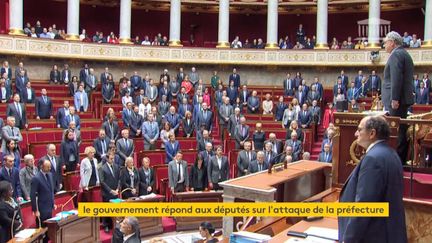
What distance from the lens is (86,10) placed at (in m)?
22.3

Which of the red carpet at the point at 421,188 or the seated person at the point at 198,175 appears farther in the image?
the seated person at the point at 198,175

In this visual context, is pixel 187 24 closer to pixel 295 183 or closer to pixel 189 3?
pixel 189 3

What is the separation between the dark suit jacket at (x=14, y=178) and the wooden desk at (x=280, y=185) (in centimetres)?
371

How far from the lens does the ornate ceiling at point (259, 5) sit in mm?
21859

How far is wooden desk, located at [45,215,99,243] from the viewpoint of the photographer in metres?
6.63

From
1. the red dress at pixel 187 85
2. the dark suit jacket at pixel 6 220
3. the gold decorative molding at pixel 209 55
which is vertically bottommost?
the dark suit jacket at pixel 6 220

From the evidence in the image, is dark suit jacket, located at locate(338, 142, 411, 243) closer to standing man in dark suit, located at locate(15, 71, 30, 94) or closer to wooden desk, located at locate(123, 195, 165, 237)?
wooden desk, located at locate(123, 195, 165, 237)

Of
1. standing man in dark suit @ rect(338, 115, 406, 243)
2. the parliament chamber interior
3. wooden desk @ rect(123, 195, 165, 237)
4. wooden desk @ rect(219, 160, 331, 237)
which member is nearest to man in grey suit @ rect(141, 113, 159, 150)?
the parliament chamber interior

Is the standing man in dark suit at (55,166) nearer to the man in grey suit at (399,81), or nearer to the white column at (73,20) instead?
the man in grey suit at (399,81)

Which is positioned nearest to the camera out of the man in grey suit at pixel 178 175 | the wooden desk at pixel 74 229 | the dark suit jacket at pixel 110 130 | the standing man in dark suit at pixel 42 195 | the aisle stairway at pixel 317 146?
the wooden desk at pixel 74 229

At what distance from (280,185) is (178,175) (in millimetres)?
4466

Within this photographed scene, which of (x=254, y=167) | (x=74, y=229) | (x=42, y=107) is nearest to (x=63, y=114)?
(x=42, y=107)

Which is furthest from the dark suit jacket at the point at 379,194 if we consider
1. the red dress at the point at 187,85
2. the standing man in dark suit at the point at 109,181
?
the red dress at the point at 187,85

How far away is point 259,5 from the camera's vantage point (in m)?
23.0
